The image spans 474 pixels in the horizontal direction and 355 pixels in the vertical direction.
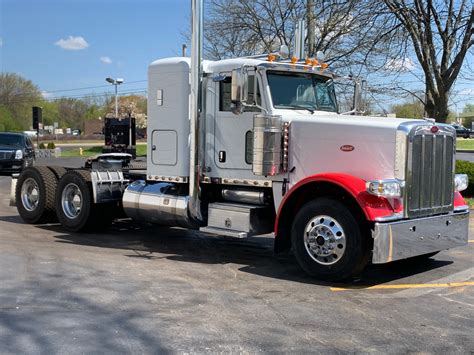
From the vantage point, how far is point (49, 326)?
500 centimetres

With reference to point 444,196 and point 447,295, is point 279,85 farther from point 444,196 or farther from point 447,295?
point 447,295

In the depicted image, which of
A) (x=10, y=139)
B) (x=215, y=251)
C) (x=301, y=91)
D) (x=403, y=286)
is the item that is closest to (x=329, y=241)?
(x=403, y=286)

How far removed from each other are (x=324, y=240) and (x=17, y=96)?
9495 centimetres

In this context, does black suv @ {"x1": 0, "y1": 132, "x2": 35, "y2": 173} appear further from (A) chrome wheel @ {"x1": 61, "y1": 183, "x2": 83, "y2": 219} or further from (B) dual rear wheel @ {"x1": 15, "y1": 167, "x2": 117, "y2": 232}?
(A) chrome wheel @ {"x1": 61, "y1": 183, "x2": 83, "y2": 219}

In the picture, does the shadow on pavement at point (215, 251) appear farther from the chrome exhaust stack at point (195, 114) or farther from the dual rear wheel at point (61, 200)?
the chrome exhaust stack at point (195, 114)

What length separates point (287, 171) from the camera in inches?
292

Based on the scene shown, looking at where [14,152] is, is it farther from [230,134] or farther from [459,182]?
[459,182]

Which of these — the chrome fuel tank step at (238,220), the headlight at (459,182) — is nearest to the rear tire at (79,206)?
the chrome fuel tank step at (238,220)

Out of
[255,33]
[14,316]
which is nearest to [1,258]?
[14,316]

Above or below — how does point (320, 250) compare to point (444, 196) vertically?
below

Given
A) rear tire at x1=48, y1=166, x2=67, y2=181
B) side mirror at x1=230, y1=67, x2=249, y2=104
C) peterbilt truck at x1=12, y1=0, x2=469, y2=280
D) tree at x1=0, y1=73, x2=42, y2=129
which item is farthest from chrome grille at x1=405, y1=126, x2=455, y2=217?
tree at x1=0, y1=73, x2=42, y2=129

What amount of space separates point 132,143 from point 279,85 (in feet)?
15.1

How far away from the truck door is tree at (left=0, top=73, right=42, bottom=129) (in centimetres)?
8935

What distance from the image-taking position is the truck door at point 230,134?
7.82m
